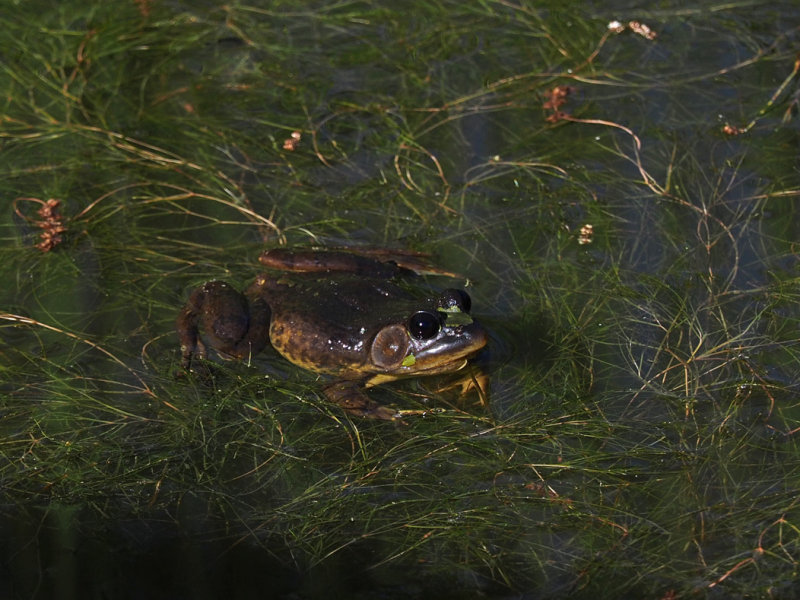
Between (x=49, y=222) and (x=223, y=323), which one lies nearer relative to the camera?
(x=223, y=323)

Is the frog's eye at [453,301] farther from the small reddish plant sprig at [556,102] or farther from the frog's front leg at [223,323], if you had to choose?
the small reddish plant sprig at [556,102]

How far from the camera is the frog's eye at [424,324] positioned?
458 centimetres

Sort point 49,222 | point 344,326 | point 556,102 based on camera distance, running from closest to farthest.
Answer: point 344,326
point 49,222
point 556,102

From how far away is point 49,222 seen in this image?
561 centimetres

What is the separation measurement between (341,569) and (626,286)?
2107 mm

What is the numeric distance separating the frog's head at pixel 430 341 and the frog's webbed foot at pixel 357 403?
0.62ft

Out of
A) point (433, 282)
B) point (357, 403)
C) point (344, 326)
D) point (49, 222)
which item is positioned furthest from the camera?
point (49, 222)

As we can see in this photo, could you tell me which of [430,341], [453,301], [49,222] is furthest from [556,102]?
[49,222]

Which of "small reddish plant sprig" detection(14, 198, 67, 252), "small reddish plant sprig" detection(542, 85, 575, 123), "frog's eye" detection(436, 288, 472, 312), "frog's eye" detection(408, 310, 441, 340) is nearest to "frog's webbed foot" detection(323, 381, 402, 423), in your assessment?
"frog's eye" detection(408, 310, 441, 340)

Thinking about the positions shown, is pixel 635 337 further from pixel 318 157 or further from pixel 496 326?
pixel 318 157

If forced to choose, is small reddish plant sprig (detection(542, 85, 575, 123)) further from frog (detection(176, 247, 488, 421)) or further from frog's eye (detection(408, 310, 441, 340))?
frog's eye (detection(408, 310, 441, 340))

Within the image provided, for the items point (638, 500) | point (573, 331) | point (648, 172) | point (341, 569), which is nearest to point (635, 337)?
point (573, 331)

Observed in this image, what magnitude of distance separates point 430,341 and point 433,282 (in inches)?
26.4

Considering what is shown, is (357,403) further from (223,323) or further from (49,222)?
A: (49,222)
